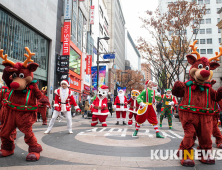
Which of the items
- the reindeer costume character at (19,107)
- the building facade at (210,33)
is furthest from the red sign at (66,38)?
the building facade at (210,33)

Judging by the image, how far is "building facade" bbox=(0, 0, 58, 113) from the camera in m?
13.0

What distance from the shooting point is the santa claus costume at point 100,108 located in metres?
11.1

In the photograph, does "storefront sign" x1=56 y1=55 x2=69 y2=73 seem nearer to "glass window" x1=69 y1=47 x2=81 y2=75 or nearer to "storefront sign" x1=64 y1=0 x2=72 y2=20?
"glass window" x1=69 y1=47 x2=81 y2=75

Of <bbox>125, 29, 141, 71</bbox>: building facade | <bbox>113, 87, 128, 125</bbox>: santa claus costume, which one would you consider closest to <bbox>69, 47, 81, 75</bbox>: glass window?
<bbox>113, 87, 128, 125</bbox>: santa claus costume

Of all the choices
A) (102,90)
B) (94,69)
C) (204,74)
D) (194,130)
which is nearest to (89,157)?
(194,130)

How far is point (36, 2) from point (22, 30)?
2.79 meters

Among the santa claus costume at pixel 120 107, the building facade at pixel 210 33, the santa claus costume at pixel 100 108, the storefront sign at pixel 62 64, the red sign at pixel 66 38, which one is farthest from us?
the building facade at pixel 210 33

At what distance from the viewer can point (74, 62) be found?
25.0m

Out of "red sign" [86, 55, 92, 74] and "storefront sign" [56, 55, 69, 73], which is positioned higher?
"red sign" [86, 55, 92, 74]

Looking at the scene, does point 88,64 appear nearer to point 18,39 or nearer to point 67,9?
point 67,9

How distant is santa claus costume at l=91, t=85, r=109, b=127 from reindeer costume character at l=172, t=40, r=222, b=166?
689 centimetres

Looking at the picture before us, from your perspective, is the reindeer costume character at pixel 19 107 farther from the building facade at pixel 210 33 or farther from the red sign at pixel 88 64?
the building facade at pixel 210 33

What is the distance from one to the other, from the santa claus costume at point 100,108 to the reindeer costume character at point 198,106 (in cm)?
689

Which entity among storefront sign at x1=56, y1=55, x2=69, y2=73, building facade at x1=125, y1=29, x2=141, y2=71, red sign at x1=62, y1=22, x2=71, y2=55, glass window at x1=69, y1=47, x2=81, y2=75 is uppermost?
building facade at x1=125, y1=29, x2=141, y2=71
